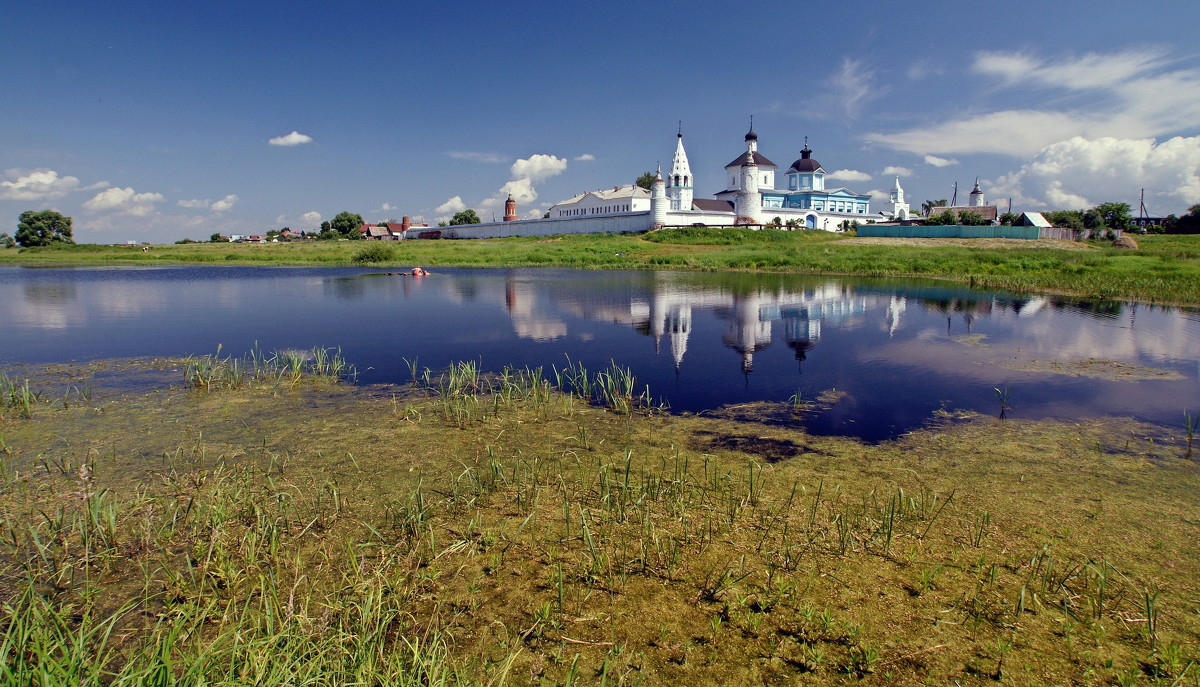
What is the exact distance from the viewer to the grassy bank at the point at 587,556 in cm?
307

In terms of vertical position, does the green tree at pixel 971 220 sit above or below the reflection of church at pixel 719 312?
above

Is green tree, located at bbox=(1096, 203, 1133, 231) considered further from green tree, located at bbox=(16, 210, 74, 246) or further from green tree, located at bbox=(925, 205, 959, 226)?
green tree, located at bbox=(16, 210, 74, 246)

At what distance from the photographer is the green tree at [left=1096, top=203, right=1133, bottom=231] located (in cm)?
6575

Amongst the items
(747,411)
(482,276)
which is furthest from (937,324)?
(482,276)

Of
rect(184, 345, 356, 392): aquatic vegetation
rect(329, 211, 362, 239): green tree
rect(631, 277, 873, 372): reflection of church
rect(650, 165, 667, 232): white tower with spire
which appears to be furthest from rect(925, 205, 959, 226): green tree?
rect(329, 211, 362, 239): green tree

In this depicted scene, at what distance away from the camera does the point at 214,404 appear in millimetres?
7805

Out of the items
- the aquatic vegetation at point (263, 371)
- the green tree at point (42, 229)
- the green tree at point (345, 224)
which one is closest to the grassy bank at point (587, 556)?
the aquatic vegetation at point (263, 371)

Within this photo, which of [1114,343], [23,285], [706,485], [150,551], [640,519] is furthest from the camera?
[23,285]

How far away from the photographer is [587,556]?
406 centimetres

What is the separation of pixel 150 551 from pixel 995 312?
20.3 meters

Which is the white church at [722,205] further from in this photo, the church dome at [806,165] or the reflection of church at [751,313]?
the reflection of church at [751,313]

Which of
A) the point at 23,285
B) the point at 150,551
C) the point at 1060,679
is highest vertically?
the point at 23,285

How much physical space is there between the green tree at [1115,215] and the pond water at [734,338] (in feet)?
197

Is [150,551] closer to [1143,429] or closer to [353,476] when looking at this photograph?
[353,476]
